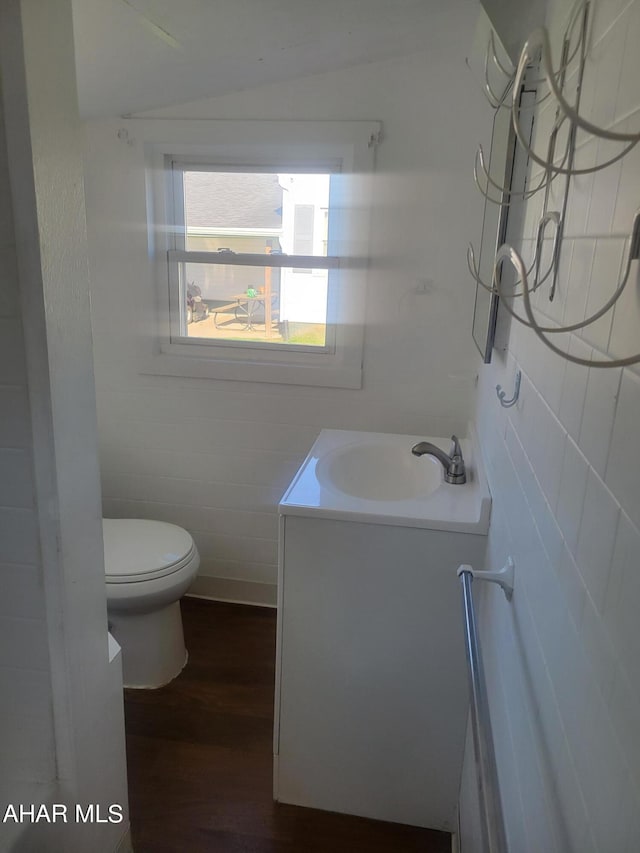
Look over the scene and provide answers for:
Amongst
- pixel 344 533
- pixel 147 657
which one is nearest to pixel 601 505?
pixel 344 533

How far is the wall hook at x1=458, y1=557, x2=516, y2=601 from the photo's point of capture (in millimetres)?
1092

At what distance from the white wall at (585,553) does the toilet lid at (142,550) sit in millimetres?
1270

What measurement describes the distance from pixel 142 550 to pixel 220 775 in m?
0.75

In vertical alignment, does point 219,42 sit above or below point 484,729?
above

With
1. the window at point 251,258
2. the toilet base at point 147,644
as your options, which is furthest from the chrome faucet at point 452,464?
the toilet base at point 147,644

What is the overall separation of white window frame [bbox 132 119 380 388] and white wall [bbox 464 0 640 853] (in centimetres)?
124

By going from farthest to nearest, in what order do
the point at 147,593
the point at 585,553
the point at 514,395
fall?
the point at 147,593 < the point at 514,395 < the point at 585,553

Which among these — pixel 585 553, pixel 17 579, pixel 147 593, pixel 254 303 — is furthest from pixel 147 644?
pixel 585 553

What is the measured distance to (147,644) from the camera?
2111 mm

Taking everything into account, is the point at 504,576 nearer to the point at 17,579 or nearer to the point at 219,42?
the point at 17,579

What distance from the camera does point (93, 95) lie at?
199 cm

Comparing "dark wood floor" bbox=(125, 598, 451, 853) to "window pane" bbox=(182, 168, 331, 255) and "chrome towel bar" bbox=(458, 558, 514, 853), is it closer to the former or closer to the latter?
"chrome towel bar" bbox=(458, 558, 514, 853)

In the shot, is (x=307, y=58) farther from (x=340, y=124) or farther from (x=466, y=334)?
(x=466, y=334)

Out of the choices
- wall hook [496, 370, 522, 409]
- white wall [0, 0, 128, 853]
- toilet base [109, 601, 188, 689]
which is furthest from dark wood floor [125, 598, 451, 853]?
wall hook [496, 370, 522, 409]
